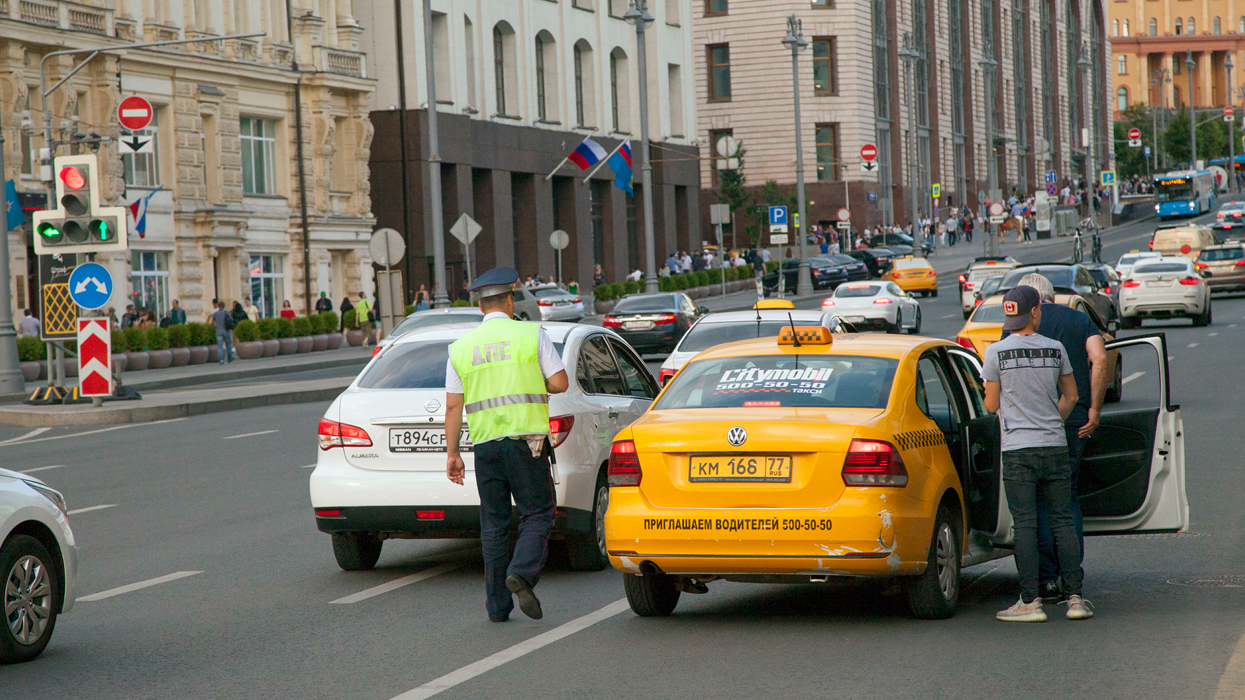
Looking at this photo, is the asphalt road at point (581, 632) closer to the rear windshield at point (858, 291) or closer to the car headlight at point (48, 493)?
the car headlight at point (48, 493)

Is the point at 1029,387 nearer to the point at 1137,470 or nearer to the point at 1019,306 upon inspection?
the point at 1019,306

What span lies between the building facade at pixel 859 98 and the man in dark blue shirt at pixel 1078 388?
232 ft

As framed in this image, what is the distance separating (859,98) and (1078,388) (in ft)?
280

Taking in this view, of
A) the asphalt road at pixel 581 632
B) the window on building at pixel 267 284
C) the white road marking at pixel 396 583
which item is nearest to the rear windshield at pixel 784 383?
the asphalt road at pixel 581 632

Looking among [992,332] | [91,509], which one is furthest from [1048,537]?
[992,332]

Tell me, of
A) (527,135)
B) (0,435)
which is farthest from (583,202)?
(0,435)

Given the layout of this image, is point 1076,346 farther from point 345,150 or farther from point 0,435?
point 345,150

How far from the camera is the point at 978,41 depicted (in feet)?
371

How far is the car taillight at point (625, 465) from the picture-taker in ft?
26.6

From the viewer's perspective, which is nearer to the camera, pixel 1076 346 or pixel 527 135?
pixel 1076 346

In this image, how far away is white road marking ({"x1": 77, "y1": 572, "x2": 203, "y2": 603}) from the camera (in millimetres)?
9780

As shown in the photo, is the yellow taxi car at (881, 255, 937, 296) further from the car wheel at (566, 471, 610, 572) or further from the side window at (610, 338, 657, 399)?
the car wheel at (566, 471, 610, 572)

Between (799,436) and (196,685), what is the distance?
2931 mm

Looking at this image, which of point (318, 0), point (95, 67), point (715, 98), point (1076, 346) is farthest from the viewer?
point (715, 98)
